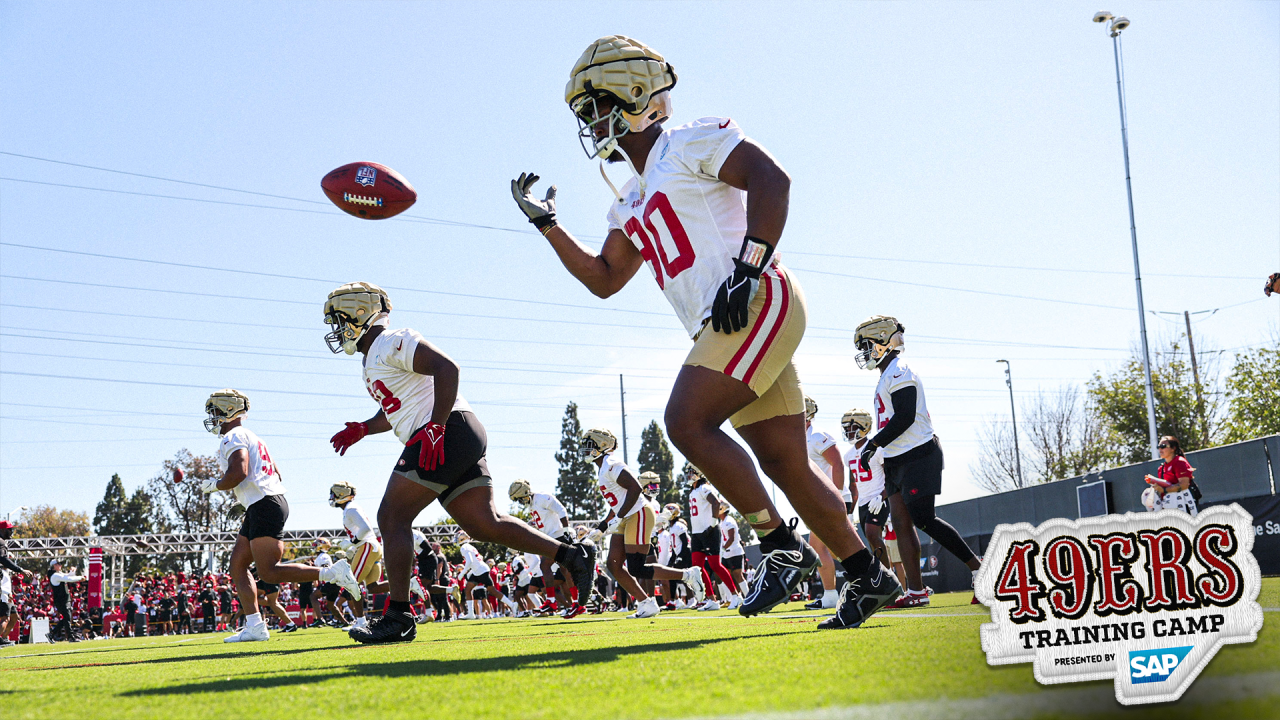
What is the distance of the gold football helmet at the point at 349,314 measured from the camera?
21.0 ft

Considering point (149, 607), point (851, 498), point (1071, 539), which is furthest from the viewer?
point (149, 607)

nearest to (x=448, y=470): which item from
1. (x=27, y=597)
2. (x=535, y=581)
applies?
(x=535, y=581)

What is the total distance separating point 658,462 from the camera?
84.6 metres

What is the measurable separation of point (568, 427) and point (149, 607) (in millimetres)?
52530

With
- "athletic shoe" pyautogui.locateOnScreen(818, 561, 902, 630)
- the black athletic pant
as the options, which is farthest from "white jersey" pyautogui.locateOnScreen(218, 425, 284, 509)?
"athletic shoe" pyautogui.locateOnScreen(818, 561, 902, 630)

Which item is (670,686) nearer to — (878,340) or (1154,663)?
(1154,663)

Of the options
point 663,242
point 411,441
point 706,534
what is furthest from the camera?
point 706,534

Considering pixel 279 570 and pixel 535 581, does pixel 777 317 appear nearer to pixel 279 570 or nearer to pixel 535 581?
pixel 279 570

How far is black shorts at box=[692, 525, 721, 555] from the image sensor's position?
14062mm

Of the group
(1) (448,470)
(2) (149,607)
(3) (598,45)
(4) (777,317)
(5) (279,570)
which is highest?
(3) (598,45)

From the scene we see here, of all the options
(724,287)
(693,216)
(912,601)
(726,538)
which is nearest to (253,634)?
(912,601)

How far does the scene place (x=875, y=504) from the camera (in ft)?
32.8

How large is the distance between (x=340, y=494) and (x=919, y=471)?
8.43 metres

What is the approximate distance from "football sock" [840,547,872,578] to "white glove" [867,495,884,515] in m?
5.88
